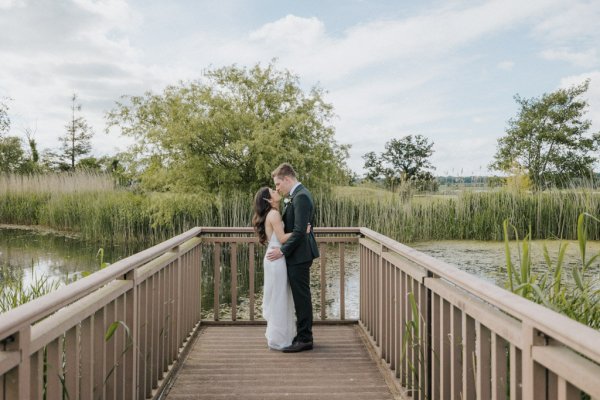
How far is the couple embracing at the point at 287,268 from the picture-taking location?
4.15 m

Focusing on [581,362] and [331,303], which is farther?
[331,303]

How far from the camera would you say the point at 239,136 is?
15.7 m

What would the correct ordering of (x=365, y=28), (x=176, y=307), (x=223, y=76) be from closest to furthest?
(x=176, y=307), (x=365, y=28), (x=223, y=76)

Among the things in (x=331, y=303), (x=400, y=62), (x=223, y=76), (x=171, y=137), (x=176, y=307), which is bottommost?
(x=331, y=303)

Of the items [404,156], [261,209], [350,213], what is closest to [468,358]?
[261,209]

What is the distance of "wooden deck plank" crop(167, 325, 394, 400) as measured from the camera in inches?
133

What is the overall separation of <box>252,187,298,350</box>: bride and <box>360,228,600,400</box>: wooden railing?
722mm

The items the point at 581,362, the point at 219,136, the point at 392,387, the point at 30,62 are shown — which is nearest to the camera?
the point at 581,362

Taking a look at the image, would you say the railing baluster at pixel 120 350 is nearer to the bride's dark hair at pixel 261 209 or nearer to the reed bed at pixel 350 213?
the bride's dark hair at pixel 261 209

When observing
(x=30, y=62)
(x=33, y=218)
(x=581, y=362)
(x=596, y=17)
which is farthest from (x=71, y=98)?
(x=581, y=362)

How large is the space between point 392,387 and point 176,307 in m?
1.69

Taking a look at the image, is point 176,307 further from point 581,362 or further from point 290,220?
point 581,362

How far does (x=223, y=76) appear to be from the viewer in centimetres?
1694

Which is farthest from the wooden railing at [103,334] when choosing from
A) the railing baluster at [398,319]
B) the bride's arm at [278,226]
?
the railing baluster at [398,319]
